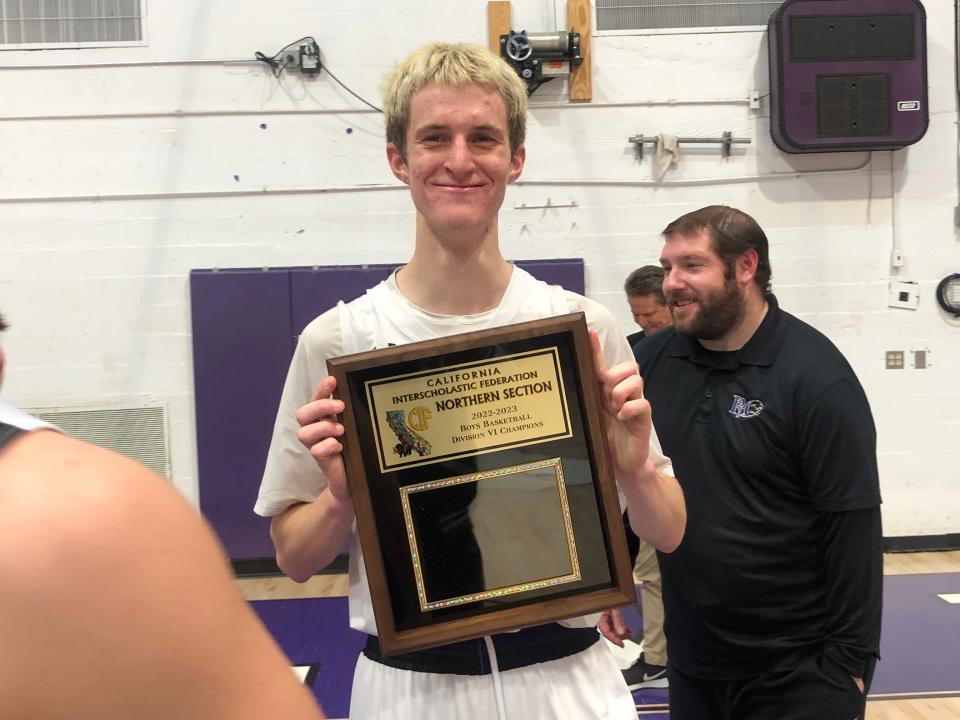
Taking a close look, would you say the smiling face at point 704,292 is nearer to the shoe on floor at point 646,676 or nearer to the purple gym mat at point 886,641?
the purple gym mat at point 886,641

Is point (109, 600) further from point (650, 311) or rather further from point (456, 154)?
point (650, 311)

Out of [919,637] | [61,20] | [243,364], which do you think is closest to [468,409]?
[919,637]

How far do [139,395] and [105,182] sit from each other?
1.54 m

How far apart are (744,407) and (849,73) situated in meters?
4.24

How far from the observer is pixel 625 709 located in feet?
4.22

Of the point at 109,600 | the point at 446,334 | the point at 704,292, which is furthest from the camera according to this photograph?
the point at 704,292

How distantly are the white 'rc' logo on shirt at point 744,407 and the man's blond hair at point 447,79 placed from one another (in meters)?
1.10

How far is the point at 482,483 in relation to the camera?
1204 mm

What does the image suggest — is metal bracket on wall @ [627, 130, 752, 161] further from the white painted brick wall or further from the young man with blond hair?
the young man with blond hair

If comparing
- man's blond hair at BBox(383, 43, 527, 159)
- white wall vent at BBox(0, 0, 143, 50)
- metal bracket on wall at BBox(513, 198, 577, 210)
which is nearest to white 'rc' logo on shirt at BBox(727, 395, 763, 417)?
man's blond hair at BBox(383, 43, 527, 159)

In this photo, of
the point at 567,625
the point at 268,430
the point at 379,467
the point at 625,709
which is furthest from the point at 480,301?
the point at 268,430

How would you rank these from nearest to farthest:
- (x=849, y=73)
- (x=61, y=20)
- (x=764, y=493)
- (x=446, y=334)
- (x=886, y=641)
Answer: (x=446, y=334), (x=764, y=493), (x=886, y=641), (x=849, y=73), (x=61, y=20)

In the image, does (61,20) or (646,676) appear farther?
(61,20)

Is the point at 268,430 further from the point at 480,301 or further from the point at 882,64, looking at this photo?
the point at 882,64
